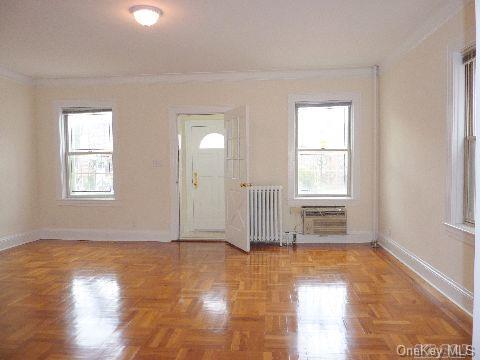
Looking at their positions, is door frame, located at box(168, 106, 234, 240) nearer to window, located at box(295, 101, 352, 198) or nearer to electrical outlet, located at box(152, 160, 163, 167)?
electrical outlet, located at box(152, 160, 163, 167)

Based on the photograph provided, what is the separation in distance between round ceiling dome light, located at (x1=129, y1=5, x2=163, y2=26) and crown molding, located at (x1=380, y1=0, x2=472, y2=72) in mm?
2693

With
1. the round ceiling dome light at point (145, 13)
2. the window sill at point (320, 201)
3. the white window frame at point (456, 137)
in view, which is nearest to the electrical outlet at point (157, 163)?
the window sill at point (320, 201)

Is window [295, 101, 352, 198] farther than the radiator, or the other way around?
window [295, 101, 352, 198]

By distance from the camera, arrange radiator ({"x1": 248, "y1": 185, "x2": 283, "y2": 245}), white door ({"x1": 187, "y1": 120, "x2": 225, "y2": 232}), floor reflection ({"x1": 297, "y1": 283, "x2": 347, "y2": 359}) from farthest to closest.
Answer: white door ({"x1": 187, "y1": 120, "x2": 225, "y2": 232})
radiator ({"x1": 248, "y1": 185, "x2": 283, "y2": 245})
floor reflection ({"x1": 297, "y1": 283, "x2": 347, "y2": 359})

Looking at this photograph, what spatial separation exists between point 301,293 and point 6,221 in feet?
15.7

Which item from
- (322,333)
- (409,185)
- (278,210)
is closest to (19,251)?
(278,210)

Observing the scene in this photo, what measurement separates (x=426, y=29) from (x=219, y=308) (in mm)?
3517

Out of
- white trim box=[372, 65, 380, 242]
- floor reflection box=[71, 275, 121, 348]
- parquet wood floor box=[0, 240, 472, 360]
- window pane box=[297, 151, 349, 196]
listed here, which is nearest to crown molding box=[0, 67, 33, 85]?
parquet wood floor box=[0, 240, 472, 360]

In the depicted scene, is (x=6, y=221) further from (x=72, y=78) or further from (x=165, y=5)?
(x=165, y=5)

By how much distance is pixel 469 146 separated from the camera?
3.61 metres

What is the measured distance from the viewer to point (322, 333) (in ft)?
9.64

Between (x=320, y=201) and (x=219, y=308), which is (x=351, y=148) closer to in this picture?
(x=320, y=201)

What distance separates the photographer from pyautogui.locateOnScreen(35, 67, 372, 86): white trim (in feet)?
20.4

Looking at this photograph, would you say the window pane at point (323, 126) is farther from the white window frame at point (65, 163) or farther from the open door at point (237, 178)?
the white window frame at point (65, 163)
